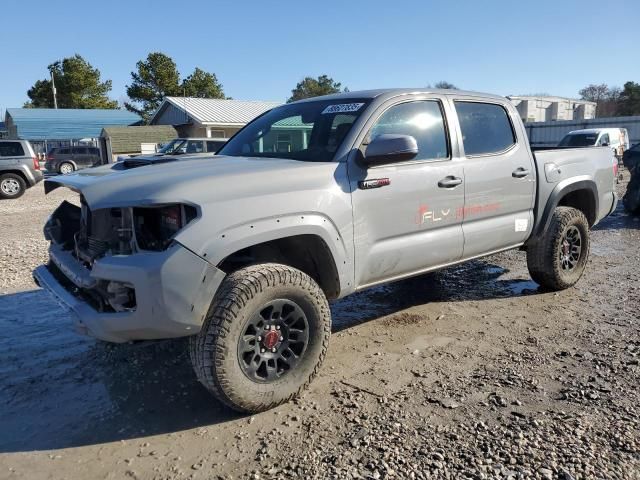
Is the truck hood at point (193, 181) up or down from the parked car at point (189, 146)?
down

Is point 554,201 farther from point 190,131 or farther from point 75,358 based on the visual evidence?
point 190,131

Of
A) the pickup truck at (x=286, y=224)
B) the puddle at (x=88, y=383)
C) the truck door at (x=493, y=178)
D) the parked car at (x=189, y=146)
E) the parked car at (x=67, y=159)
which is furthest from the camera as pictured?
the parked car at (x=67, y=159)

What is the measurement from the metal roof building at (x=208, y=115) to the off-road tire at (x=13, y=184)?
1763 cm

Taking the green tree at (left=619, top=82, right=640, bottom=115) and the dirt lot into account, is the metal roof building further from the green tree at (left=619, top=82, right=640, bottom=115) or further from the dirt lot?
the green tree at (left=619, top=82, right=640, bottom=115)

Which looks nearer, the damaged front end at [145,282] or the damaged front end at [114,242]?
the damaged front end at [145,282]

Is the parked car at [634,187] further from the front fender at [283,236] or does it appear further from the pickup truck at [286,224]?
the front fender at [283,236]

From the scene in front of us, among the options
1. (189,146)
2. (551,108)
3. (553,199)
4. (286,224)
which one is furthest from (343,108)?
(551,108)

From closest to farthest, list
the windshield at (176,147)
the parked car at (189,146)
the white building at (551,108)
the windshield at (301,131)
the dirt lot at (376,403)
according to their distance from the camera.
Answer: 1. the dirt lot at (376,403)
2. the windshield at (301,131)
3. the windshield at (176,147)
4. the parked car at (189,146)
5. the white building at (551,108)

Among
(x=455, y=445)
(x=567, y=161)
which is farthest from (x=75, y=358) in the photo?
(x=567, y=161)

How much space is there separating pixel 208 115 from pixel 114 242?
107 feet

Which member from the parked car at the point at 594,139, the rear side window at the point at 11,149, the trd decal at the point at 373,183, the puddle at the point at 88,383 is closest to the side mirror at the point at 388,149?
the trd decal at the point at 373,183

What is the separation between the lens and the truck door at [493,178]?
4250 millimetres

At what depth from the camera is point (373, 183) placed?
3.50 metres

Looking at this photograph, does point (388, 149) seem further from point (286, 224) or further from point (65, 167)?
point (65, 167)
